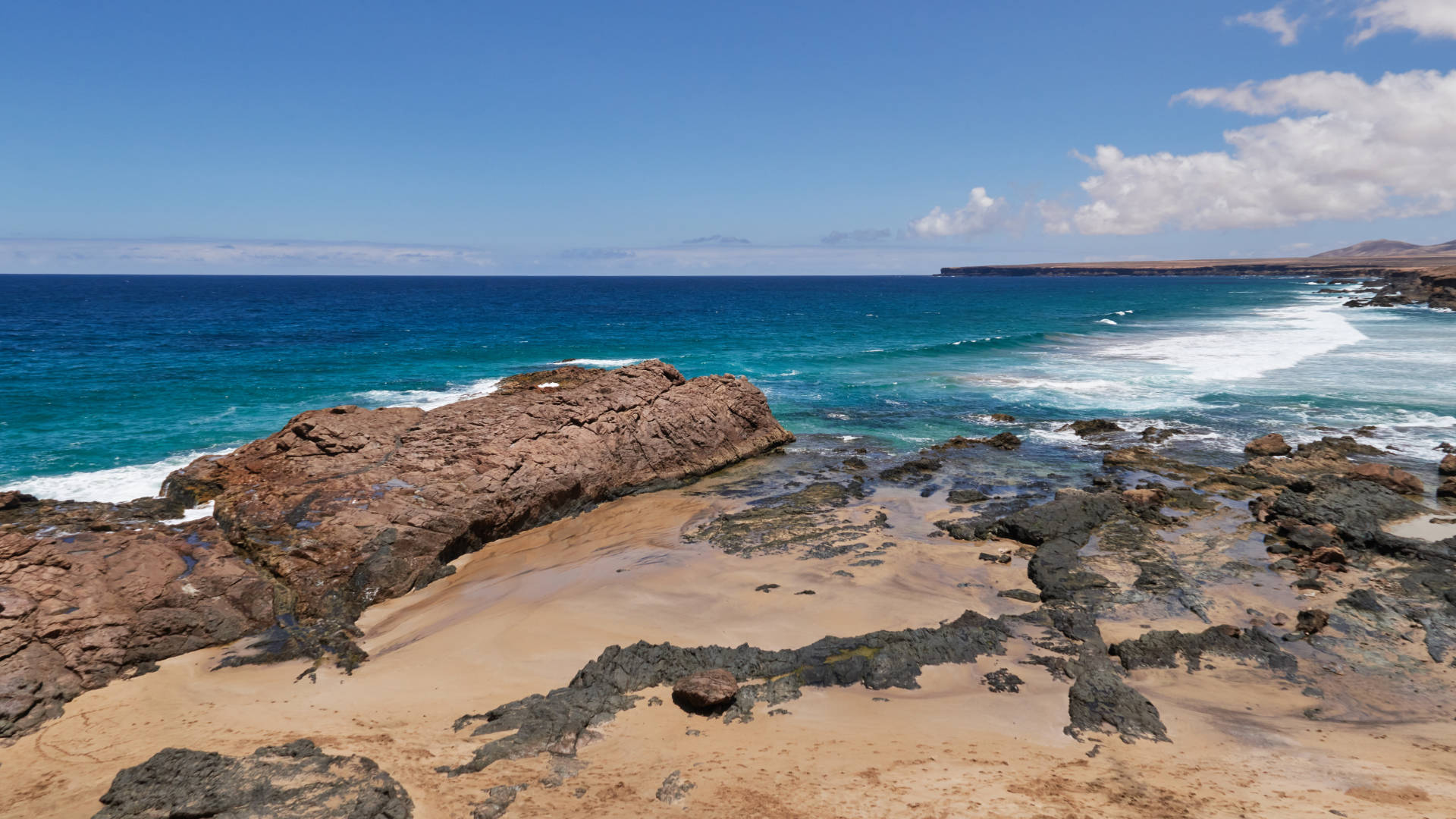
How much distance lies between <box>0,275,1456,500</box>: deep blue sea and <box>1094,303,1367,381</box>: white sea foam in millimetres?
266

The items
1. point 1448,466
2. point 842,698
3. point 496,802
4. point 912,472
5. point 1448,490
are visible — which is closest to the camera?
point 496,802

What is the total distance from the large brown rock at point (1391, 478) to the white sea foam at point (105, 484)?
25.6 m

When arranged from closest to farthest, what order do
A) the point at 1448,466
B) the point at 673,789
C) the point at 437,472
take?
the point at 673,789
the point at 437,472
the point at 1448,466

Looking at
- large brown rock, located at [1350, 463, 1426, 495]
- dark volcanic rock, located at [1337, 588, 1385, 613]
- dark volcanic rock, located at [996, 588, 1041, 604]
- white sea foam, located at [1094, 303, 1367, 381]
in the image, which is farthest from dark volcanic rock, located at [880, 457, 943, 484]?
white sea foam, located at [1094, 303, 1367, 381]

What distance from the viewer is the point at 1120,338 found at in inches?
1961

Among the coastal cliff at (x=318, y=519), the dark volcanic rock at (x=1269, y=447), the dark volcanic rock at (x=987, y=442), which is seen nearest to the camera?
the coastal cliff at (x=318, y=519)

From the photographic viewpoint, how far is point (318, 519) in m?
11.3

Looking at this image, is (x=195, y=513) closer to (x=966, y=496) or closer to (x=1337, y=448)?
(x=966, y=496)

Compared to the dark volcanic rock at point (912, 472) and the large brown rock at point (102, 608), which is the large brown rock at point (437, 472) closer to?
the large brown rock at point (102, 608)

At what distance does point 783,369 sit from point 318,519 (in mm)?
28317

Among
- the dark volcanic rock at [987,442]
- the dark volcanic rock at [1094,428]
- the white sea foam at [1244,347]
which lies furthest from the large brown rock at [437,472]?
the white sea foam at [1244,347]

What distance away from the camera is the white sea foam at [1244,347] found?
34.4m

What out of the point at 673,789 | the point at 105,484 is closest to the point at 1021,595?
the point at 673,789

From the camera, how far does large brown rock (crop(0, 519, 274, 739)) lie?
7.58m
